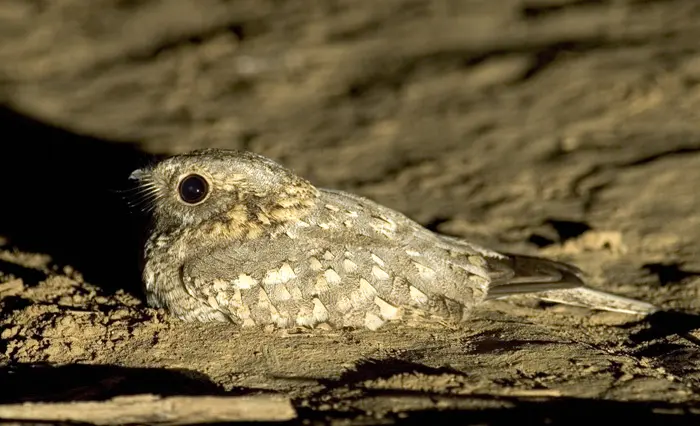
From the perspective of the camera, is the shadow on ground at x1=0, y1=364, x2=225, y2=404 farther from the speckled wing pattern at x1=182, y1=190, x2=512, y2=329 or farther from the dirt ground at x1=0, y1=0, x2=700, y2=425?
the speckled wing pattern at x1=182, y1=190, x2=512, y2=329

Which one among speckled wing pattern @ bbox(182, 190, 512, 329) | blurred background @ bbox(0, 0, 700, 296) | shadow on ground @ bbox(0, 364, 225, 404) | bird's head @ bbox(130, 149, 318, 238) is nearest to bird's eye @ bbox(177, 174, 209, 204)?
bird's head @ bbox(130, 149, 318, 238)

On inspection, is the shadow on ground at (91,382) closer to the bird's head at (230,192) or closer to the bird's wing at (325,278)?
the bird's wing at (325,278)

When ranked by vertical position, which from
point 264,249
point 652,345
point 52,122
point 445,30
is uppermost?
point 445,30

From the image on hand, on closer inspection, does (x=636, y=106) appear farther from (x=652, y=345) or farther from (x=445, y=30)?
(x=652, y=345)

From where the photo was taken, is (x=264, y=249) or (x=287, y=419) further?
(x=264, y=249)

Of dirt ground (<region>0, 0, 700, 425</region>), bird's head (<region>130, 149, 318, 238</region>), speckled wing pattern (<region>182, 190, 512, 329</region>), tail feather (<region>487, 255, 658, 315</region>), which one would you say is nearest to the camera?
dirt ground (<region>0, 0, 700, 425</region>)

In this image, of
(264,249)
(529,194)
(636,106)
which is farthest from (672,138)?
(264,249)

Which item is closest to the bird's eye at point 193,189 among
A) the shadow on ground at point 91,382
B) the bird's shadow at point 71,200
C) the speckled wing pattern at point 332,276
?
the speckled wing pattern at point 332,276
